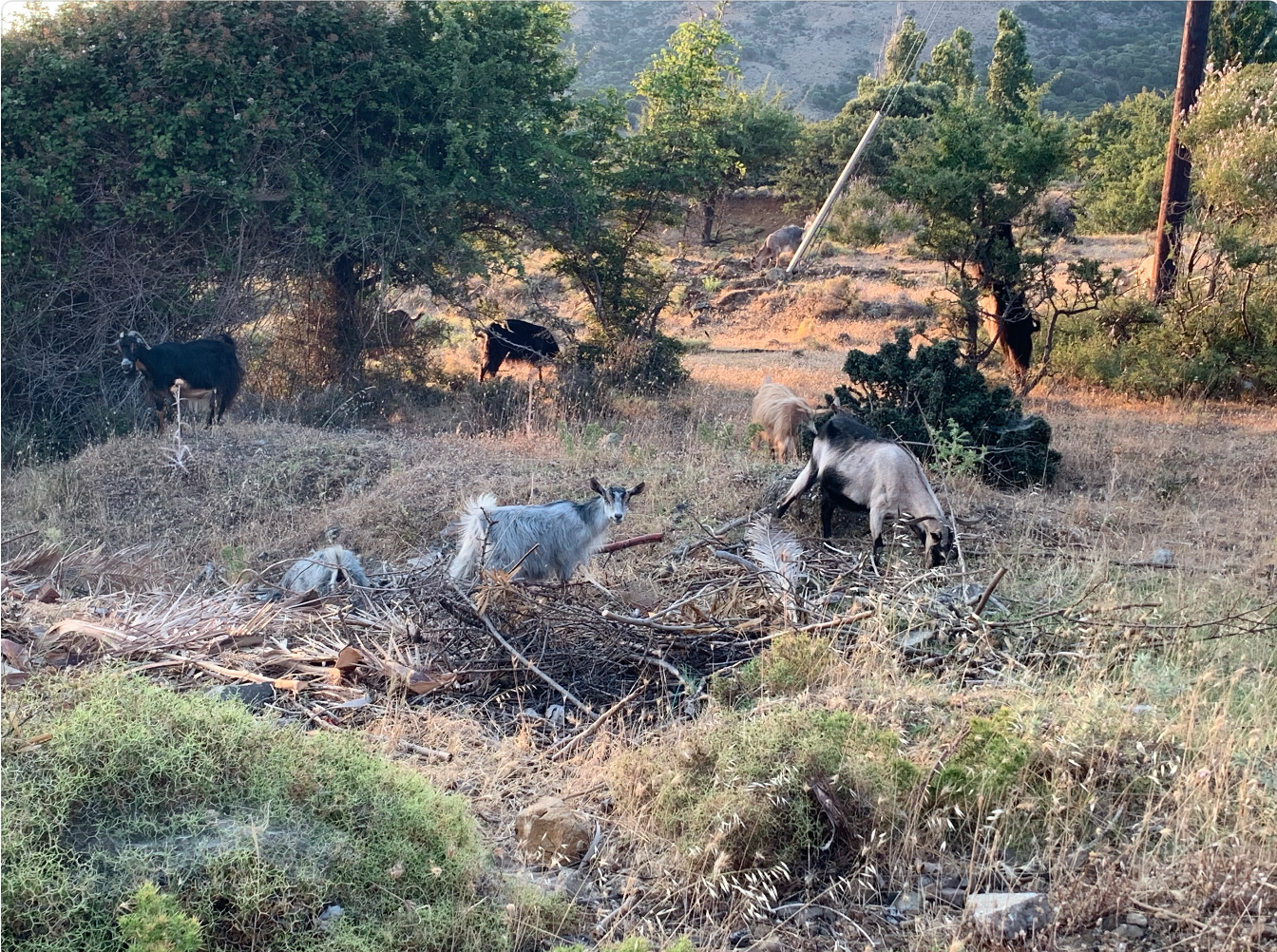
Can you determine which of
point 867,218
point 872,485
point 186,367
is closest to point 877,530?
point 872,485

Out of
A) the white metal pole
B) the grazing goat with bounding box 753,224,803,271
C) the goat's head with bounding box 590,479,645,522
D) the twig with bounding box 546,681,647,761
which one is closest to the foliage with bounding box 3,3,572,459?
the white metal pole

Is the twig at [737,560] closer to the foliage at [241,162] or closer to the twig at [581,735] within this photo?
the twig at [581,735]

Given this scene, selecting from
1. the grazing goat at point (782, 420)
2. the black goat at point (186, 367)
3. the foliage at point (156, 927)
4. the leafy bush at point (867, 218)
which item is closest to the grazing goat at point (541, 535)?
the grazing goat at point (782, 420)

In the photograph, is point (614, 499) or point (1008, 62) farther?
point (1008, 62)

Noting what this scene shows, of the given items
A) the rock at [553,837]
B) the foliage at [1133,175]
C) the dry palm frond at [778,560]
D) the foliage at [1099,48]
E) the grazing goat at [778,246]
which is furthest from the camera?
the foliage at [1099,48]

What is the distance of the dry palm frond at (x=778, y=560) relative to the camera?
6.02 m

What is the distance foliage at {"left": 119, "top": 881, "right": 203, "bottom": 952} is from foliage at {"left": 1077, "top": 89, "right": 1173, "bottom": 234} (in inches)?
801

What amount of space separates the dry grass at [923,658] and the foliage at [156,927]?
52.5 inches

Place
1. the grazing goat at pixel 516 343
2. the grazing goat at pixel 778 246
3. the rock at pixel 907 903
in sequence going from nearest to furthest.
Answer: the rock at pixel 907 903 → the grazing goat at pixel 516 343 → the grazing goat at pixel 778 246

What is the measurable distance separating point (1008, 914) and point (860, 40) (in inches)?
2266

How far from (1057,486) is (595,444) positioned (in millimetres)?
4708

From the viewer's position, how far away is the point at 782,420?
11.3 meters

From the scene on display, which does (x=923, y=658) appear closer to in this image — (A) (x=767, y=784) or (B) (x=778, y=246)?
(A) (x=767, y=784)

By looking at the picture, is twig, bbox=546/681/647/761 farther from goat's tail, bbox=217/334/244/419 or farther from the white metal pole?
the white metal pole
